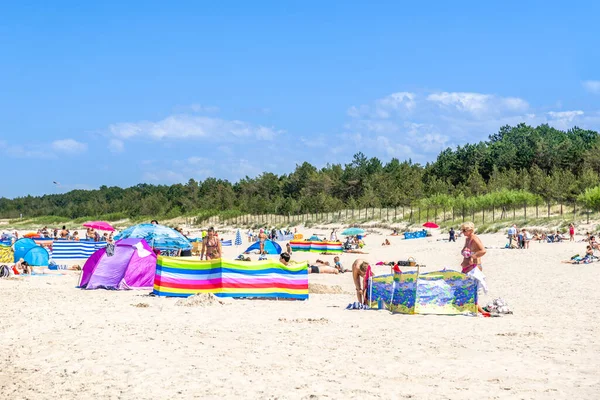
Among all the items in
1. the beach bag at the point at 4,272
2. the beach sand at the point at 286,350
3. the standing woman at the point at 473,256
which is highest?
the standing woman at the point at 473,256

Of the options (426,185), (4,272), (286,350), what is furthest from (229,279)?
(426,185)

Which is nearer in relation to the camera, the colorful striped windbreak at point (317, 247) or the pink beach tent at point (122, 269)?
the pink beach tent at point (122, 269)

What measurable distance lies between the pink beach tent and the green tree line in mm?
29393

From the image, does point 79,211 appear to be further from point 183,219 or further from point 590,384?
point 590,384

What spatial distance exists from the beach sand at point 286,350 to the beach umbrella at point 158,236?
8778 millimetres

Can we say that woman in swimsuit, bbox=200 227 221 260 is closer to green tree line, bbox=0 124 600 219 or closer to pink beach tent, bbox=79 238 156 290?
pink beach tent, bbox=79 238 156 290

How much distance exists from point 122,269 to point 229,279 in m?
3.32

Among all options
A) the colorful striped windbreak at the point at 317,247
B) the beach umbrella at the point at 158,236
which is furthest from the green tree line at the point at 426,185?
the beach umbrella at the point at 158,236

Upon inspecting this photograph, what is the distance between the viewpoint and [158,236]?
22.5 metres

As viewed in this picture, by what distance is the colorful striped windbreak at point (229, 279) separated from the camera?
1316cm

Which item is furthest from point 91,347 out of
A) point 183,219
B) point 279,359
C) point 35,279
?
point 183,219

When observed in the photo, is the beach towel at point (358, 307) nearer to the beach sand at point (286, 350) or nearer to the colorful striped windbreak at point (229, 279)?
the beach sand at point (286, 350)

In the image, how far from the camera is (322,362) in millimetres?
7633

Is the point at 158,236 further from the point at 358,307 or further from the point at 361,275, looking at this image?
the point at 358,307
